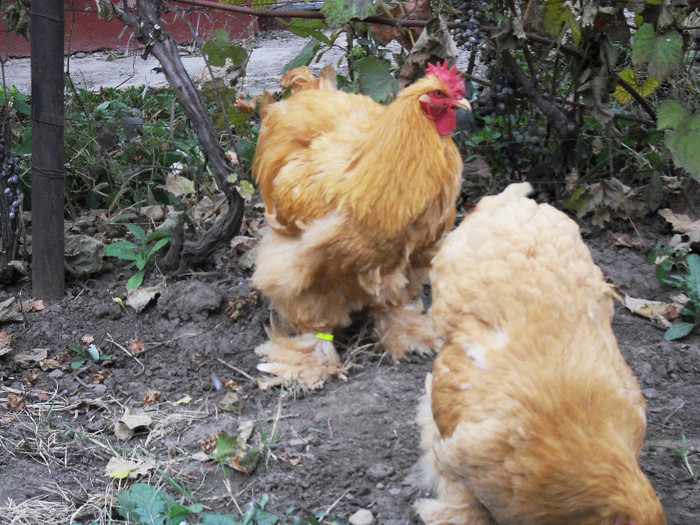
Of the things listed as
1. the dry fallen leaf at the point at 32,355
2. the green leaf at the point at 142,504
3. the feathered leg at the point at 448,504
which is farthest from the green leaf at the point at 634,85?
the dry fallen leaf at the point at 32,355

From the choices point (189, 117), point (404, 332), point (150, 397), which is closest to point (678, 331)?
point (404, 332)

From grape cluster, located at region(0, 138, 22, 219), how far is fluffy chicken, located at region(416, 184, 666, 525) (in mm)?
2972

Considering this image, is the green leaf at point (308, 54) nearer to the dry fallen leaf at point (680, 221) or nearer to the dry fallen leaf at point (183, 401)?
the dry fallen leaf at point (183, 401)

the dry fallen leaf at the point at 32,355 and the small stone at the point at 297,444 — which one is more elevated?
the small stone at the point at 297,444

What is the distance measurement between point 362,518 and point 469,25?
3.03 metres

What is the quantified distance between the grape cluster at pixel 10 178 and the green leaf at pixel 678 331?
408 cm

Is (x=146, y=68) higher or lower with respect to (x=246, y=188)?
lower

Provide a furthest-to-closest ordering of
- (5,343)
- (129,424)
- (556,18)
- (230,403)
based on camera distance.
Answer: (556,18) < (5,343) < (230,403) < (129,424)

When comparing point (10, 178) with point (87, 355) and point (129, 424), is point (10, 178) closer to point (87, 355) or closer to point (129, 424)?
point (87, 355)

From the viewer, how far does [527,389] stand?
2.49 metres

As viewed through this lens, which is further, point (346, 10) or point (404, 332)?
point (404, 332)

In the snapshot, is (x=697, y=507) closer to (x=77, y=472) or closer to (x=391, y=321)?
(x=391, y=321)

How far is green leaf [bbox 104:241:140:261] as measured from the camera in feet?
15.4

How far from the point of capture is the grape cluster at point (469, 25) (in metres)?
4.40
